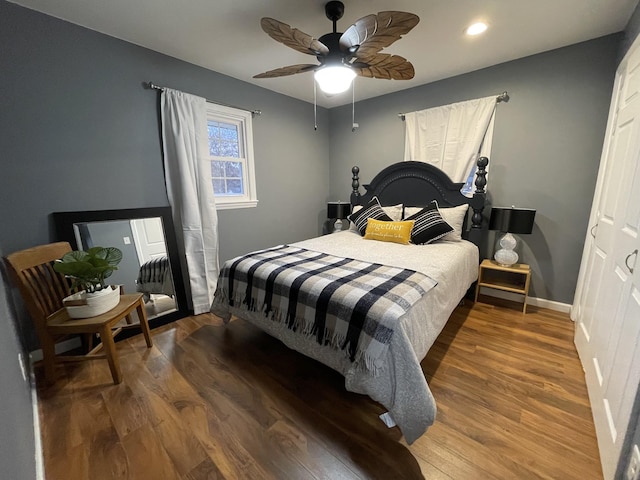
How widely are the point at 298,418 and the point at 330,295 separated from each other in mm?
741

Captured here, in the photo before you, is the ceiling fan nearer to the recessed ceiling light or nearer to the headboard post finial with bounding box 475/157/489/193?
the recessed ceiling light

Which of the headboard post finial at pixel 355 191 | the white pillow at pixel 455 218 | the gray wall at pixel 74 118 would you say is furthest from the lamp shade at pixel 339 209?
the gray wall at pixel 74 118

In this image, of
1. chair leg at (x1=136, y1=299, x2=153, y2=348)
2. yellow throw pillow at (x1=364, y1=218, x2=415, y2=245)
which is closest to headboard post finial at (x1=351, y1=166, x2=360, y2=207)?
yellow throw pillow at (x1=364, y1=218, x2=415, y2=245)

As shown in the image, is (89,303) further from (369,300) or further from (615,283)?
(615,283)

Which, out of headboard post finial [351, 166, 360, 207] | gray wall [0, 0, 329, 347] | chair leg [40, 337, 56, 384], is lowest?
chair leg [40, 337, 56, 384]

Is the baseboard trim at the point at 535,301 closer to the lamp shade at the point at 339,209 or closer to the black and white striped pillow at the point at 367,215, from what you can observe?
the black and white striped pillow at the point at 367,215

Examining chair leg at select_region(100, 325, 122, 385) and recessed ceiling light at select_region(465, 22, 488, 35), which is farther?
recessed ceiling light at select_region(465, 22, 488, 35)

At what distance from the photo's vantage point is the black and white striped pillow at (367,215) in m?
3.24

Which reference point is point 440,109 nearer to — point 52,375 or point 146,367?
point 146,367

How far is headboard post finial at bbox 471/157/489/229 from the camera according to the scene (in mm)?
2739

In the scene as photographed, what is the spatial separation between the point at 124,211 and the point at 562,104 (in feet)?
14.2

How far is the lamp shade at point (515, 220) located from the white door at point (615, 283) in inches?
17.2

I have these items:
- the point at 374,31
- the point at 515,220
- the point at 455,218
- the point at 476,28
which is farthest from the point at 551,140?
the point at 374,31

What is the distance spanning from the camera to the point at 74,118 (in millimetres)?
2094
